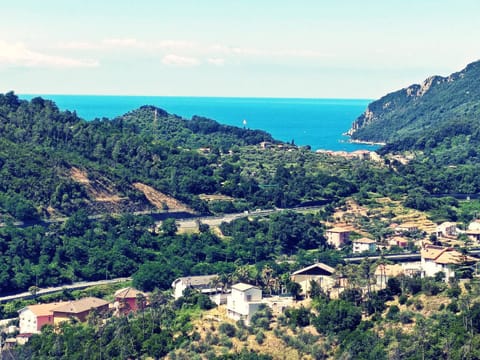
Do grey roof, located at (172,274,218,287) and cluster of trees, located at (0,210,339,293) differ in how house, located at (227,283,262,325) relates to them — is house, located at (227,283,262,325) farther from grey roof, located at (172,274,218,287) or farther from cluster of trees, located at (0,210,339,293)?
cluster of trees, located at (0,210,339,293)

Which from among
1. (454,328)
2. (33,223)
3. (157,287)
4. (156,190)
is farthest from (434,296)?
(156,190)

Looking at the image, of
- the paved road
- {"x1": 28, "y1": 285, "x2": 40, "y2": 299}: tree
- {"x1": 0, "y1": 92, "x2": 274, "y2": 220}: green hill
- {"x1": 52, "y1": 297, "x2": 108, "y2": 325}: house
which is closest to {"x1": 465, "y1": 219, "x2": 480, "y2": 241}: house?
{"x1": 0, "y1": 92, "x2": 274, "y2": 220}: green hill

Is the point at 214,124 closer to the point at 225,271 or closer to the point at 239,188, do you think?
the point at 239,188

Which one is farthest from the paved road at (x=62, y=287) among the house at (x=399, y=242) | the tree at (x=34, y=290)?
the house at (x=399, y=242)

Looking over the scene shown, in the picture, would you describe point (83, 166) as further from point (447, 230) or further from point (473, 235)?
point (473, 235)

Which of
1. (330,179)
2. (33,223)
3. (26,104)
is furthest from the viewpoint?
(26,104)

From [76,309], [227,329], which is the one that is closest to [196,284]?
[76,309]
